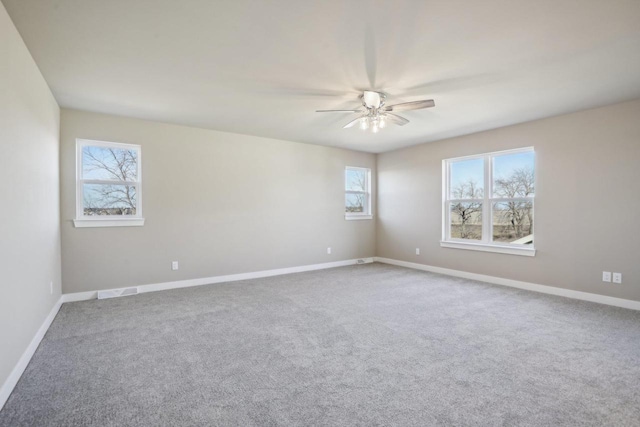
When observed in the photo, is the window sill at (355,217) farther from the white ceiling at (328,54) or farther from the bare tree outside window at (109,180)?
the bare tree outside window at (109,180)

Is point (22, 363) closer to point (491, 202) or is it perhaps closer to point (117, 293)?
point (117, 293)

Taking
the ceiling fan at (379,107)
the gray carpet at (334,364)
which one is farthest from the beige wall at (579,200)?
the ceiling fan at (379,107)

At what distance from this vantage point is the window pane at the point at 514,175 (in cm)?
464

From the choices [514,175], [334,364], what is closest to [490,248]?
[514,175]

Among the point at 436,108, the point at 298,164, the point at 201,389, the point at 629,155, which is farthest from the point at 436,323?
the point at 298,164

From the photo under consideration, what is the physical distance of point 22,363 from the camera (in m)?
2.28

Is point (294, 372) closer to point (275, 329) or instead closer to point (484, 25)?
point (275, 329)

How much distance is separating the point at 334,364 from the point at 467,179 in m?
4.30

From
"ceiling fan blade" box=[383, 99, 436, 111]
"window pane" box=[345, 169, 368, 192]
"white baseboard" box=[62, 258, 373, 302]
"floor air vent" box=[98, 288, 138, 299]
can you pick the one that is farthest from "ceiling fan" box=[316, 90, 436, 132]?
"floor air vent" box=[98, 288, 138, 299]

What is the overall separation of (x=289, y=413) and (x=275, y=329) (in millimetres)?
1298

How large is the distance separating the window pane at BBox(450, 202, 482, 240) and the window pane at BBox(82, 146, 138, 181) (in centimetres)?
516

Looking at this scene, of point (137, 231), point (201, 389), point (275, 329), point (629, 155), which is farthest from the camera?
point (137, 231)

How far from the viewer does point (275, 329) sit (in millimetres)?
3080

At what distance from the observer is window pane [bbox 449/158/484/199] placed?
17.3 ft
